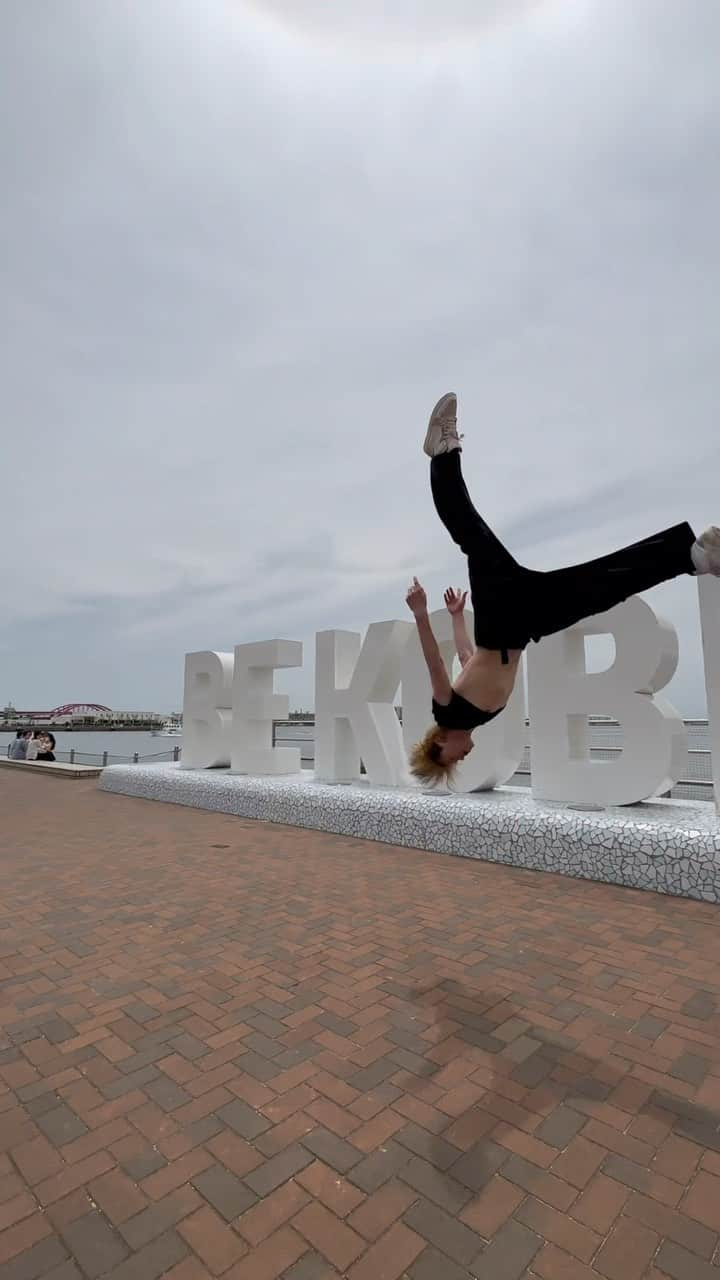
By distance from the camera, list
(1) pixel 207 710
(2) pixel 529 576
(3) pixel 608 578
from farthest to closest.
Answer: (1) pixel 207 710
(2) pixel 529 576
(3) pixel 608 578

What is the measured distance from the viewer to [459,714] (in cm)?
375

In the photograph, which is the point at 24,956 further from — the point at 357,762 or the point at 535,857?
the point at 357,762

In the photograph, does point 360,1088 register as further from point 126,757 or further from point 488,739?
point 126,757

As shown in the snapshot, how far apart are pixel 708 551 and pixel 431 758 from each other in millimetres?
1987

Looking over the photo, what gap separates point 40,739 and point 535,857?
19861mm

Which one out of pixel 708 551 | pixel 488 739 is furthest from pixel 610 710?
pixel 708 551

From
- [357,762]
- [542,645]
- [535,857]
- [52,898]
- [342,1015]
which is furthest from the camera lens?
[357,762]

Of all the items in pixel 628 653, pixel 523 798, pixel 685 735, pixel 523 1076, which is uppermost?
pixel 628 653

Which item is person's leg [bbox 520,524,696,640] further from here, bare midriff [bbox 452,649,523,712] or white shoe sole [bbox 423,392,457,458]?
white shoe sole [bbox 423,392,457,458]

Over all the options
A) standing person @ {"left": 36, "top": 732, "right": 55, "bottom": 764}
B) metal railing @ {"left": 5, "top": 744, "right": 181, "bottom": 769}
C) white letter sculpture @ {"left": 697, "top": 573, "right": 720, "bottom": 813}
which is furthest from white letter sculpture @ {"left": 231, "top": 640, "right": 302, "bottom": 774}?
standing person @ {"left": 36, "top": 732, "right": 55, "bottom": 764}

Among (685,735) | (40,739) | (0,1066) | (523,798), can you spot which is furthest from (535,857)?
(40,739)

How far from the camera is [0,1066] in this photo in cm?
301

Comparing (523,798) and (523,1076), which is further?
(523,798)

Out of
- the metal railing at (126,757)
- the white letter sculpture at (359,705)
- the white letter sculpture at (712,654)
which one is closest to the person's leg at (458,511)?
the white letter sculpture at (712,654)
